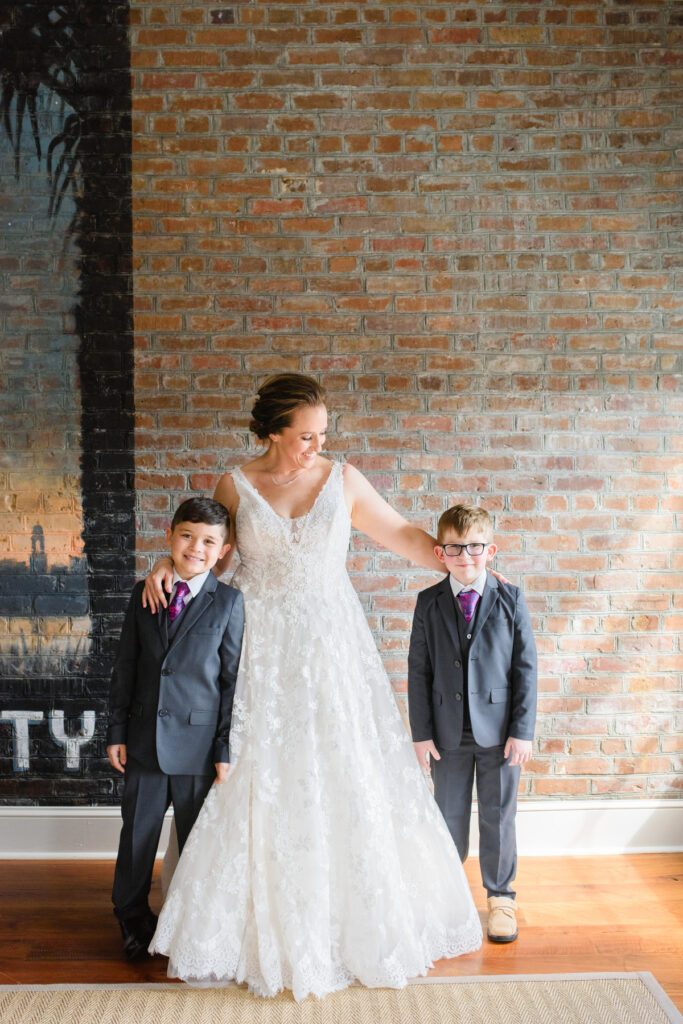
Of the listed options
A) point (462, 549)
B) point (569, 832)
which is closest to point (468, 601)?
point (462, 549)

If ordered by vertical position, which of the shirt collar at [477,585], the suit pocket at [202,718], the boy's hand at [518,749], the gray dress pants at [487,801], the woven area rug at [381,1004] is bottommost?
the woven area rug at [381,1004]

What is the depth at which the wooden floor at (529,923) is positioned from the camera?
2.26 m

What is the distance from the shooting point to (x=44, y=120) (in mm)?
2924

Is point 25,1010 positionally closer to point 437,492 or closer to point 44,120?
point 437,492

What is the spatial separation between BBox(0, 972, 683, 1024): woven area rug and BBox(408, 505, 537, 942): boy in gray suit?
28cm

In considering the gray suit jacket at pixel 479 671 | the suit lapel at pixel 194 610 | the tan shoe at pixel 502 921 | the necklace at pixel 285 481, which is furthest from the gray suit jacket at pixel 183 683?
the tan shoe at pixel 502 921

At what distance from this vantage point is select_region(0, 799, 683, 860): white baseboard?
298cm

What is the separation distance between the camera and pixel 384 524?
2.51 m

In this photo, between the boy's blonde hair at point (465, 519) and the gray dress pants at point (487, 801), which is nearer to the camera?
the boy's blonde hair at point (465, 519)

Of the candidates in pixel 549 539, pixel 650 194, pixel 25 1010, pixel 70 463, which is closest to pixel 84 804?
pixel 25 1010

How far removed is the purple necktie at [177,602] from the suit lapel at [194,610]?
17mm

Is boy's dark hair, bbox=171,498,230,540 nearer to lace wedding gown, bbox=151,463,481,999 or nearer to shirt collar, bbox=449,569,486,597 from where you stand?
lace wedding gown, bbox=151,463,481,999

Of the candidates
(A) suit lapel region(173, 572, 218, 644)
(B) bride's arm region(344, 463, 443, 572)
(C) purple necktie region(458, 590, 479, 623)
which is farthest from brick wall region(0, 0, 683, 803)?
(A) suit lapel region(173, 572, 218, 644)

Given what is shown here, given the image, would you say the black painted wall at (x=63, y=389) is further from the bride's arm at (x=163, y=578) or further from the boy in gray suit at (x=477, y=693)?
the boy in gray suit at (x=477, y=693)
